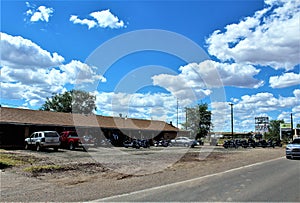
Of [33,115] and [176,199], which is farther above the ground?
[33,115]

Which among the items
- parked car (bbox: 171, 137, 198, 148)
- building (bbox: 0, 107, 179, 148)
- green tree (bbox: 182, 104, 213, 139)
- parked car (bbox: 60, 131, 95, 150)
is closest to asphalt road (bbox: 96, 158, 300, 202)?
parked car (bbox: 60, 131, 95, 150)

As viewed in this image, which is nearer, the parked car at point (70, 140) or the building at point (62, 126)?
the parked car at point (70, 140)

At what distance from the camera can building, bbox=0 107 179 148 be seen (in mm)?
32188

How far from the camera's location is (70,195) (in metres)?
9.21

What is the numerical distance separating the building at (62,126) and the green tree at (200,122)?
15.3m

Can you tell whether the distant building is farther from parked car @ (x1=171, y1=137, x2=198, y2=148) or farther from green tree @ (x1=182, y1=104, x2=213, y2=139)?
parked car @ (x1=171, y1=137, x2=198, y2=148)

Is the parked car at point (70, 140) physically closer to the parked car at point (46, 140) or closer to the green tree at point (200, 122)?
the parked car at point (46, 140)

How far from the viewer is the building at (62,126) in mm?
32188

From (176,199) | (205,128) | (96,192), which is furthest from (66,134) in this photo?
(205,128)

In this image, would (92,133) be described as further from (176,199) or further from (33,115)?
(176,199)

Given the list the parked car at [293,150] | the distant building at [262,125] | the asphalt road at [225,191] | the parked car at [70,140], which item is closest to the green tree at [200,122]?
the distant building at [262,125]

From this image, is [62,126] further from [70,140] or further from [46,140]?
[46,140]

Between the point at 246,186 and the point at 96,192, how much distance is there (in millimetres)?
4907

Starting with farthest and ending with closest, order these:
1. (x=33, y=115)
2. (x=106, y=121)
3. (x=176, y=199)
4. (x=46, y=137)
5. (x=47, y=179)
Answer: (x=106, y=121) → (x=33, y=115) → (x=46, y=137) → (x=47, y=179) → (x=176, y=199)
